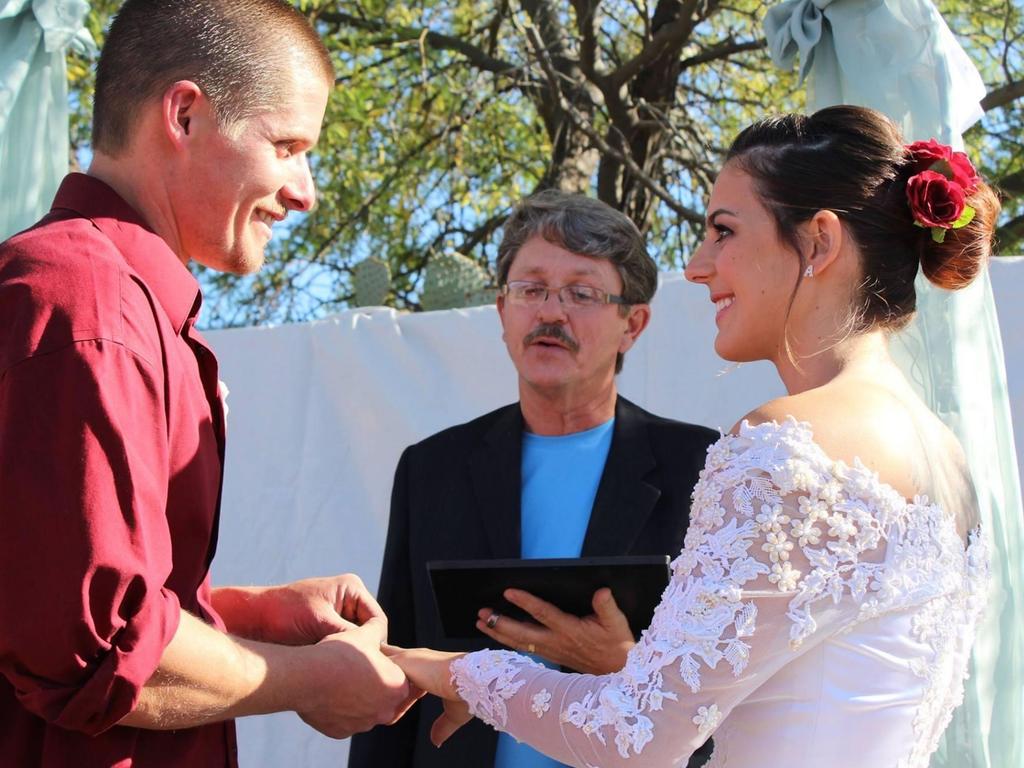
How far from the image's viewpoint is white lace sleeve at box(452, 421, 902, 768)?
1895 mm

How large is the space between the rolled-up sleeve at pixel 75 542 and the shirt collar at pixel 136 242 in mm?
253

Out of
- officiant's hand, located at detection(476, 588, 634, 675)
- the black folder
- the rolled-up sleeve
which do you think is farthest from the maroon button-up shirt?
officiant's hand, located at detection(476, 588, 634, 675)

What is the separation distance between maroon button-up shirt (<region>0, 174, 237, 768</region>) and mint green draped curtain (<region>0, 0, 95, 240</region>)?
246cm

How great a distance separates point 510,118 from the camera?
26.3 ft

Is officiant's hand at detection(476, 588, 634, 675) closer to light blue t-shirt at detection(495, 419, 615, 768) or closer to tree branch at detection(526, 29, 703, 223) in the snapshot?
light blue t-shirt at detection(495, 419, 615, 768)

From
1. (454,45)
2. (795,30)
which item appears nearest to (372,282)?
(454,45)

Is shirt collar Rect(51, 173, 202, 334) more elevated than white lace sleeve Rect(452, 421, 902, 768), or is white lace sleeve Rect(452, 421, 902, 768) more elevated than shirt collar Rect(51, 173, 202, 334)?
shirt collar Rect(51, 173, 202, 334)

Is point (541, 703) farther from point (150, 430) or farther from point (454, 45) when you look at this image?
point (454, 45)

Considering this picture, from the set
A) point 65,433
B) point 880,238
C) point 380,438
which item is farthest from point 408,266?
point 65,433

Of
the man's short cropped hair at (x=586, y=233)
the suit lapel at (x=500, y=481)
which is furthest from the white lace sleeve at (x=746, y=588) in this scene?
the man's short cropped hair at (x=586, y=233)

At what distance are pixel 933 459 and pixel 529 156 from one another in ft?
20.2

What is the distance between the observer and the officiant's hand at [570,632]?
2.46 metres

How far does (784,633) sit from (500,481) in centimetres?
140

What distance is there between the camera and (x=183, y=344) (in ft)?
6.30
